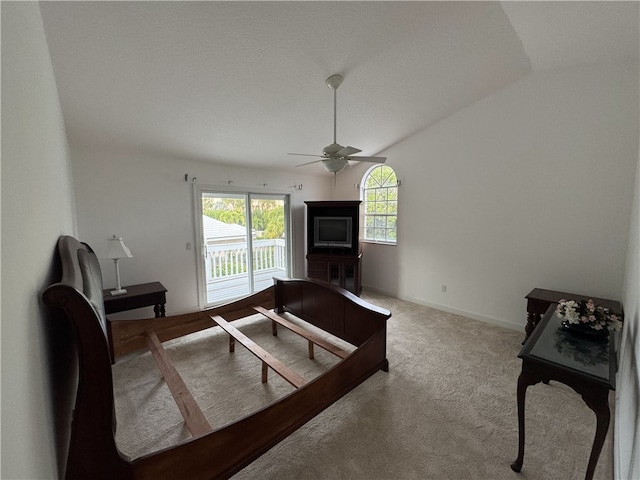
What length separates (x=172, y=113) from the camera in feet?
8.82

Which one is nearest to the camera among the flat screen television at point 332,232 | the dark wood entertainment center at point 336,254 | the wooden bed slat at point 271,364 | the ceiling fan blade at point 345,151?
the wooden bed slat at point 271,364

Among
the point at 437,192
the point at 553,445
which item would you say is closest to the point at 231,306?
the point at 553,445

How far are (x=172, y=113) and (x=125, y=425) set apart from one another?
2.74m

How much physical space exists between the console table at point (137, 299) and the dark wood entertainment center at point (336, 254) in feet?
7.92

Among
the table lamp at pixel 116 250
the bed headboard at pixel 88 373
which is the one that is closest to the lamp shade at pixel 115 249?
the table lamp at pixel 116 250

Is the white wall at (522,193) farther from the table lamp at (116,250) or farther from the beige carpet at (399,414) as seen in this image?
the table lamp at (116,250)

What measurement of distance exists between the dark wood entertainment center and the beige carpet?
1.75 meters

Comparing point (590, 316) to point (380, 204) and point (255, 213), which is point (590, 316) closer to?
point (380, 204)

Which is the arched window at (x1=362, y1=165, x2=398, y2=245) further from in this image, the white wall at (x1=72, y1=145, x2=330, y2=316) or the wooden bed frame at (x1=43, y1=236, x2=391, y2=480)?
the white wall at (x1=72, y1=145, x2=330, y2=316)

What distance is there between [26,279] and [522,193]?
4.22 m

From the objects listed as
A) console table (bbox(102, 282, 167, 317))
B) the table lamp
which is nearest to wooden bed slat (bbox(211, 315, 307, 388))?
console table (bbox(102, 282, 167, 317))

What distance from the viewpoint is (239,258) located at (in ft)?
15.9

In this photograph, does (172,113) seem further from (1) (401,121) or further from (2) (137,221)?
(1) (401,121)

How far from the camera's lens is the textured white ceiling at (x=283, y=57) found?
1782 mm
